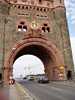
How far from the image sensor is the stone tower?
30466mm

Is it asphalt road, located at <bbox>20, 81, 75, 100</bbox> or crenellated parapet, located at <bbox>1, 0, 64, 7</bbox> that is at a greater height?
crenellated parapet, located at <bbox>1, 0, 64, 7</bbox>

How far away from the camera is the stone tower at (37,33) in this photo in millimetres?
30466

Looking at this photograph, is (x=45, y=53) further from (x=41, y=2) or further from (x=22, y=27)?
(x=41, y=2)

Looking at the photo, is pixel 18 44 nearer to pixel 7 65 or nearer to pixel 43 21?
pixel 7 65

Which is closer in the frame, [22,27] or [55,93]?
[55,93]

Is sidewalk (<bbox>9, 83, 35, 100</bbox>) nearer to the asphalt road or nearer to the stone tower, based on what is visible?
the asphalt road

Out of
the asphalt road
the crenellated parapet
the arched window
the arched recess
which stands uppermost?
the crenellated parapet

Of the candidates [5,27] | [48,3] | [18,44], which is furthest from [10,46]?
[48,3]

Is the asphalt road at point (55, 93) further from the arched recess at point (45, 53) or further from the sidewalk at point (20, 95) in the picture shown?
the arched recess at point (45, 53)

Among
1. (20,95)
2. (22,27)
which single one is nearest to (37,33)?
(22,27)

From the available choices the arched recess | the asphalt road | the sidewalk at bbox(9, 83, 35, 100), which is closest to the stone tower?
the arched recess

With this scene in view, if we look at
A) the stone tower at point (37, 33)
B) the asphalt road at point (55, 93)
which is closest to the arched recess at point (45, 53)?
the stone tower at point (37, 33)

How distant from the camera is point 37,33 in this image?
3167 centimetres

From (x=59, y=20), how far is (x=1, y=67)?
40.3 ft
